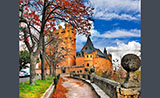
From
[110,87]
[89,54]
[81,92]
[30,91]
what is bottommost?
[81,92]

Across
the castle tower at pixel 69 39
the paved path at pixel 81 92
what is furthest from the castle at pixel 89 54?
the paved path at pixel 81 92

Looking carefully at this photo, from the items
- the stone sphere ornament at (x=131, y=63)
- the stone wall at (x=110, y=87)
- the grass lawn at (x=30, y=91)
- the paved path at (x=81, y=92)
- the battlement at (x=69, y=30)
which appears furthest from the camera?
the battlement at (x=69, y=30)

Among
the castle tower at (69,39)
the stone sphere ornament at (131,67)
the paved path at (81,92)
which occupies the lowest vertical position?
the paved path at (81,92)

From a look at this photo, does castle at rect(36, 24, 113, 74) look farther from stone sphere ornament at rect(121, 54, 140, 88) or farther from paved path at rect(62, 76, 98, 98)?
stone sphere ornament at rect(121, 54, 140, 88)

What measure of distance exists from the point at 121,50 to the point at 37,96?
3.61 m

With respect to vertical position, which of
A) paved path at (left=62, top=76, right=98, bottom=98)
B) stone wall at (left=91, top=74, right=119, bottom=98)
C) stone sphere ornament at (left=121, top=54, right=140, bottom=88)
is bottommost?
paved path at (left=62, top=76, right=98, bottom=98)

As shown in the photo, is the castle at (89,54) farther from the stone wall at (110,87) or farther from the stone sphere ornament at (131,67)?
the stone sphere ornament at (131,67)

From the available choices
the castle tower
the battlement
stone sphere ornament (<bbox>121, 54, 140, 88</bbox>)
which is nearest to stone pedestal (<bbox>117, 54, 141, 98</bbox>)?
stone sphere ornament (<bbox>121, 54, 140, 88</bbox>)

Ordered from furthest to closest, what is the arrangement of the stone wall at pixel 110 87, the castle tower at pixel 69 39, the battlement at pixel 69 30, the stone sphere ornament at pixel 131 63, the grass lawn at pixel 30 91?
the castle tower at pixel 69 39 < the battlement at pixel 69 30 < the grass lawn at pixel 30 91 < the stone wall at pixel 110 87 < the stone sphere ornament at pixel 131 63

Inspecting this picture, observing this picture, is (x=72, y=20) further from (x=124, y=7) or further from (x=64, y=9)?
(x=124, y=7)

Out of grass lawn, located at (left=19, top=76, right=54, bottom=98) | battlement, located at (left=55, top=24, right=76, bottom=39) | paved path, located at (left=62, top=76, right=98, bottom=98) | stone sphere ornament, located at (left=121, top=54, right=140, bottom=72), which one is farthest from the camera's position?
battlement, located at (left=55, top=24, right=76, bottom=39)

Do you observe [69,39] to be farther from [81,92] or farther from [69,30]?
[81,92]

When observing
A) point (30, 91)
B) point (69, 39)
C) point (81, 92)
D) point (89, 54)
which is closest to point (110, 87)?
point (81, 92)

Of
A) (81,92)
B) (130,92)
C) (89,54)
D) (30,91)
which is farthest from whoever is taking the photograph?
(89,54)
